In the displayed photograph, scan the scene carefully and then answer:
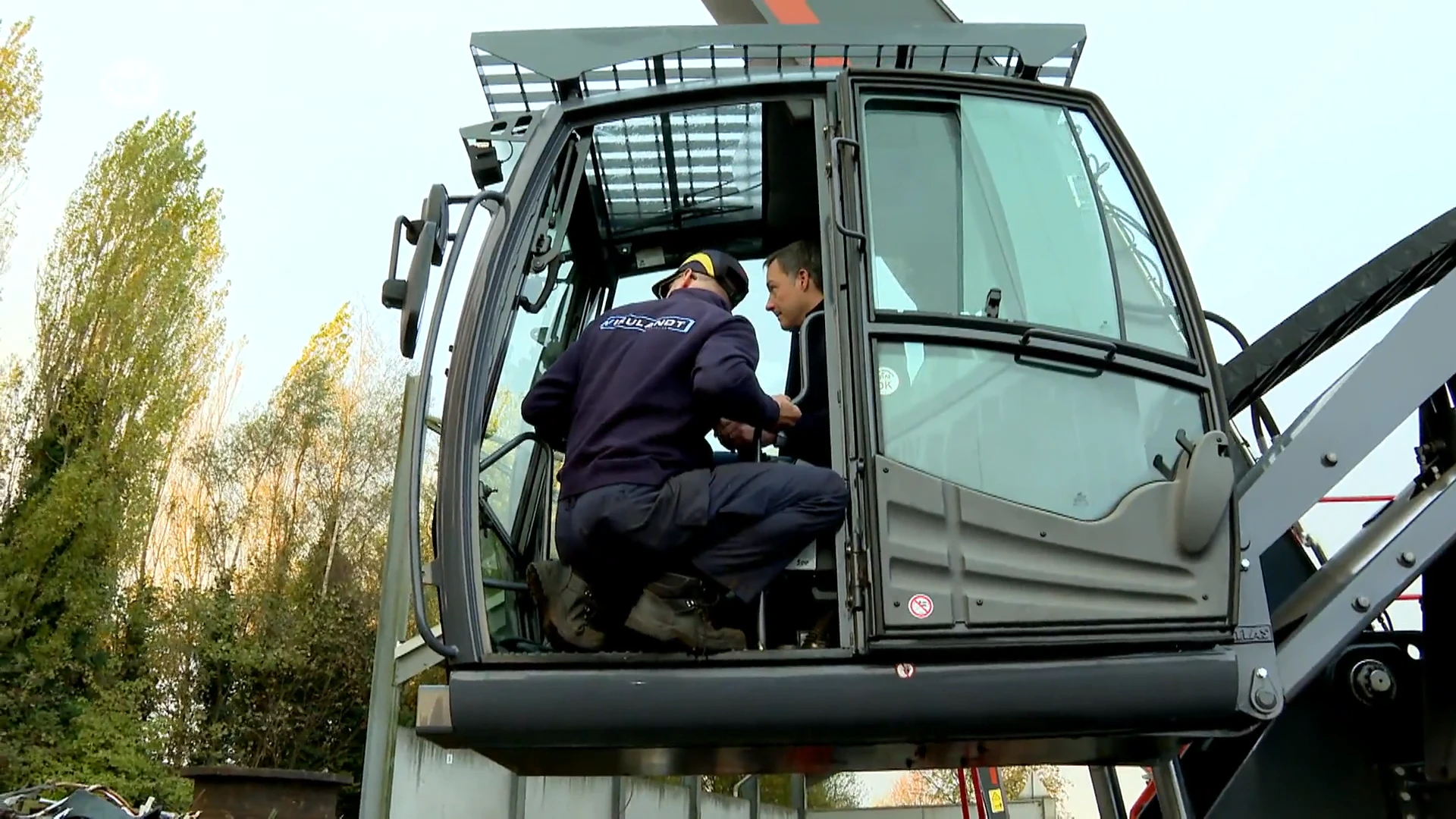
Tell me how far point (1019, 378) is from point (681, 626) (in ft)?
3.27

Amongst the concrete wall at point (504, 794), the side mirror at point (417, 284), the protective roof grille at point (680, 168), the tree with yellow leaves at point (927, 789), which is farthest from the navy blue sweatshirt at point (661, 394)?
the tree with yellow leaves at point (927, 789)

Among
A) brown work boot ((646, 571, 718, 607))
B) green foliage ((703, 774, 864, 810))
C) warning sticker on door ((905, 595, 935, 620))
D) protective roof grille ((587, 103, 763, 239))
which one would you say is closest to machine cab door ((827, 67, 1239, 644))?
warning sticker on door ((905, 595, 935, 620))

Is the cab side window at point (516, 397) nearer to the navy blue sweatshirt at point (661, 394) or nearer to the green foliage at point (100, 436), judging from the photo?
the navy blue sweatshirt at point (661, 394)

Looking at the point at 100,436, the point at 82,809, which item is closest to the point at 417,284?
the point at 82,809

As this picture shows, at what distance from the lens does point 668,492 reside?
261 centimetres

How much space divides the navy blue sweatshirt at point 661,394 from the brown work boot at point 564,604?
0.26 m

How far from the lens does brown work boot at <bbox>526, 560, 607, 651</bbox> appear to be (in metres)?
2.80

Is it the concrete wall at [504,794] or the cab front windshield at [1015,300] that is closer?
the cab front windshield at [1015,300]

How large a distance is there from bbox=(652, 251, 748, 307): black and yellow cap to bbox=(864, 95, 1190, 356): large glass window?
1.70ft

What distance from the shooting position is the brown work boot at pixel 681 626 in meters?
2.54

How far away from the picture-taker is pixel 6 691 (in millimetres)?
16016

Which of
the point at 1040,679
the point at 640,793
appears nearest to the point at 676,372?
the point at 1040,679

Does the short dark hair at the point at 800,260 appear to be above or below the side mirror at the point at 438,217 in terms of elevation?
above

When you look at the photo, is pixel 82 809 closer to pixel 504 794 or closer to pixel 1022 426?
pixel 504 794
